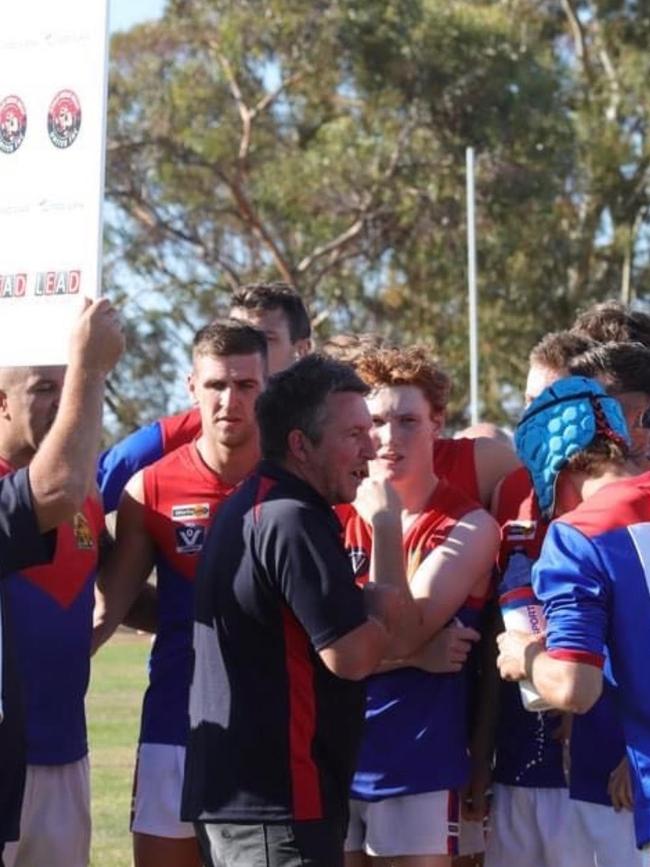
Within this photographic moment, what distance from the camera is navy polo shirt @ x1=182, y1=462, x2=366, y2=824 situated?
4375mm

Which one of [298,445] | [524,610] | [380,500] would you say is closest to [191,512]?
[380,500]

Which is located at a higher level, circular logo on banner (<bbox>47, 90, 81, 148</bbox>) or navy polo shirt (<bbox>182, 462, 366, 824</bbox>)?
circular logo on banner (<bbox>47, 90, 81, 148</bbox>)

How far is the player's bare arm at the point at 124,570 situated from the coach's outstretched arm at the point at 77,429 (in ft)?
6.24

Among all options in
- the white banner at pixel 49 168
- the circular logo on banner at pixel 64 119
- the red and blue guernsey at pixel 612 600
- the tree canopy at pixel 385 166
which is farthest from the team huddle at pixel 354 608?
the tree canopy at pixel 385 166

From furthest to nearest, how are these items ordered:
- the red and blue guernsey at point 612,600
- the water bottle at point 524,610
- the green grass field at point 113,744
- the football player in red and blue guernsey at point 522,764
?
1. the green grass field at point 113,744
2. the football player in red and blue guernsey at point 522,764
3. the water bottle at point 524,610
4. the red and blue guernsey at point 612,600

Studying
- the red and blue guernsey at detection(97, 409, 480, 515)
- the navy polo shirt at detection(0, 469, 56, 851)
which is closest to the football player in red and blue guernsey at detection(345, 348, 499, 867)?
the navy polo shirt at detection(0, 469, 56, 851)

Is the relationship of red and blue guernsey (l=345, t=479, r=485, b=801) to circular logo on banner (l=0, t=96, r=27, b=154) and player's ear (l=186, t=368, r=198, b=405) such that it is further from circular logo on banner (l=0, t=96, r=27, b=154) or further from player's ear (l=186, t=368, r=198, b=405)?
circular logo on banner (l=0, t=96, r=27, b=154)

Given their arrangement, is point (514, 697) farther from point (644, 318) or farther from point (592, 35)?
point (592, 35)

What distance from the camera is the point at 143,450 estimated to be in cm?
671

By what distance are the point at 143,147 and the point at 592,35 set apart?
1057 cm

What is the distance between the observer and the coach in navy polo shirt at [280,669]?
4.38 meters

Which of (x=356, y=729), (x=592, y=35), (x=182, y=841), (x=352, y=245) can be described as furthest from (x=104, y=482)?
(x=592, y=35)

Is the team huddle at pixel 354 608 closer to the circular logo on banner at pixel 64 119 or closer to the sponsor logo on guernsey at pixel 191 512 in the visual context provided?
the sponsor logo on guernsey at pixel 191 512

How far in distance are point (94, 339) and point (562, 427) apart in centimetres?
118
